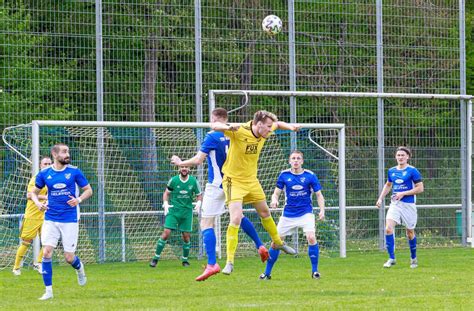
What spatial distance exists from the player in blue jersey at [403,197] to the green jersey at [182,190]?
11.9ft

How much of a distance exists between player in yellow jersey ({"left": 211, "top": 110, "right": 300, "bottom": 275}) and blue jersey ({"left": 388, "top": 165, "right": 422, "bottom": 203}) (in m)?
5.02

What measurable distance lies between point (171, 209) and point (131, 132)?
7.20 ft

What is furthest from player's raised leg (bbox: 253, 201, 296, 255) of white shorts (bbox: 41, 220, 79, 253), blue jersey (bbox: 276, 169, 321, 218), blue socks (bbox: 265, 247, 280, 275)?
white shorts (bbox: 41, 220, 79, 253)

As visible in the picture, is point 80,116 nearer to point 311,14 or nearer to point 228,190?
point 311,14

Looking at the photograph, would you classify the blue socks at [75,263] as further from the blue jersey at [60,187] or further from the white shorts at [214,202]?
the white shorts at [214,202]

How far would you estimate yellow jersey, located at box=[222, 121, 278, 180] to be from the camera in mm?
12742

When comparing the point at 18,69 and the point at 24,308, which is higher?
the point at 18,69

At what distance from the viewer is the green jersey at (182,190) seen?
19.4 meters

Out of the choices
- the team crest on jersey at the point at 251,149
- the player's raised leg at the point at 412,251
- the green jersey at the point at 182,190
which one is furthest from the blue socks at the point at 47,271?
the player's raised leg at the point at 412,251

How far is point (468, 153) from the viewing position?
22891 mm

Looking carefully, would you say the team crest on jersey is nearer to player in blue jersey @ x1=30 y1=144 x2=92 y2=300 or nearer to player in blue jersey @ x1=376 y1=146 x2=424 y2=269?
player in blue jersey @ x1=30 y1=144 x2=92 y2=300

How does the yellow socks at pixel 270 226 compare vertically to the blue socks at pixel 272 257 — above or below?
above

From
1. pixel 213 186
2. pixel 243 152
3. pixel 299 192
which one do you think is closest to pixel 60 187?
pixel 213 186

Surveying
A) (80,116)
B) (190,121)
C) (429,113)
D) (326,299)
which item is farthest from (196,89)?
(326,299)
